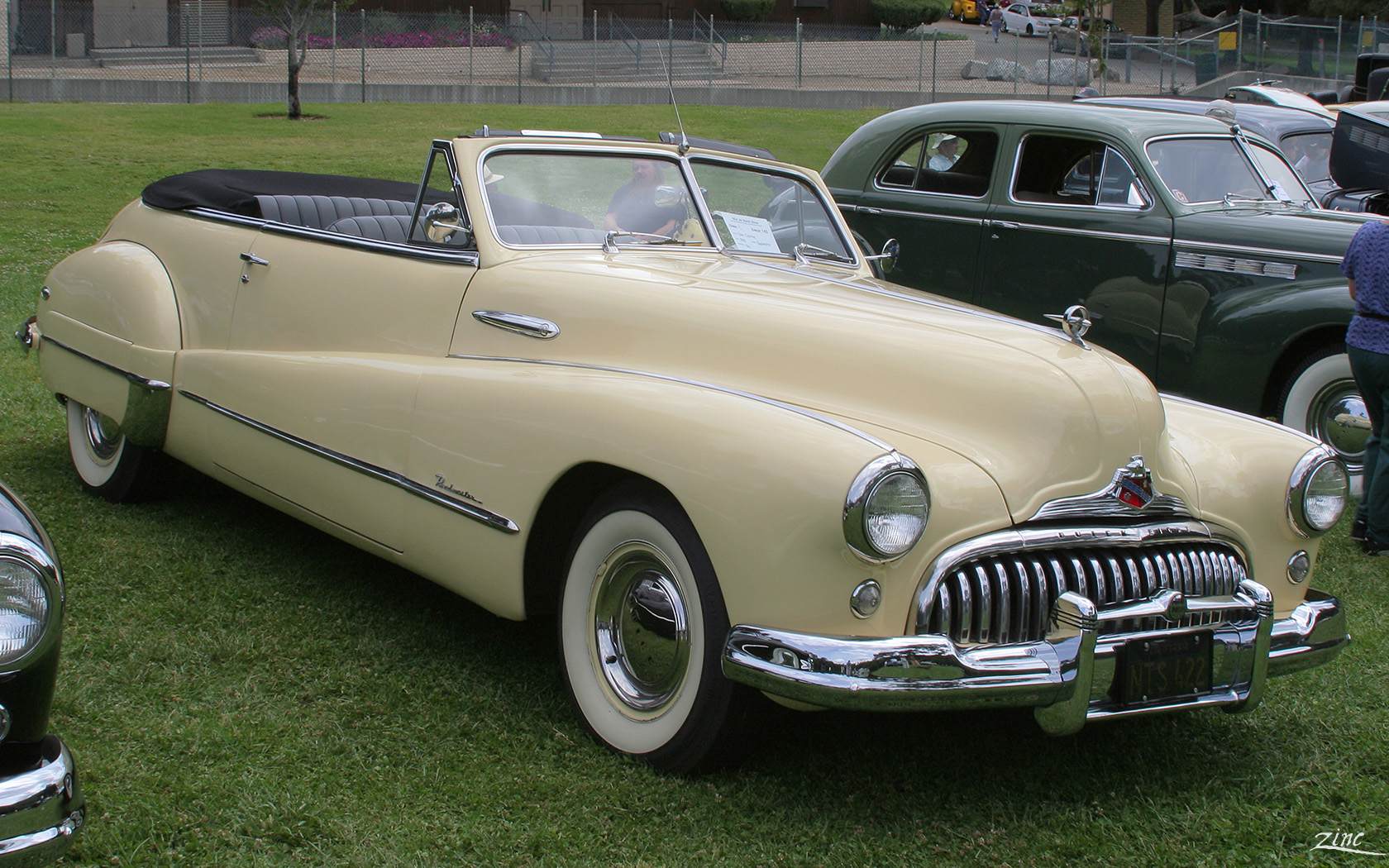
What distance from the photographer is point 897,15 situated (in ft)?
125

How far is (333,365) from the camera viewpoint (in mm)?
3943

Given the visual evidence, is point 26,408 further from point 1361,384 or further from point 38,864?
point 1361,384

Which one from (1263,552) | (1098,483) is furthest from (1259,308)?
(1098,483)

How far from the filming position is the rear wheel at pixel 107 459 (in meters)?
4.89

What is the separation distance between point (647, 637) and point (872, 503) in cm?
74

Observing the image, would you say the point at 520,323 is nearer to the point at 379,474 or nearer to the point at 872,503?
the point at 379,474

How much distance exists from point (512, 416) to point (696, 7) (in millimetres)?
33646

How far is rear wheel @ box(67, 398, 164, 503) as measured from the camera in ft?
16.1

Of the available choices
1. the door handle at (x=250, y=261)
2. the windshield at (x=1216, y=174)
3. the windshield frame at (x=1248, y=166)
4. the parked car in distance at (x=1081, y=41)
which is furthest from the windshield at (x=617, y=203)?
the parked car in distance at (x=1081, y=41)

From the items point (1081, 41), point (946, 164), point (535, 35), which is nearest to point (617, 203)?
point (946, 164)

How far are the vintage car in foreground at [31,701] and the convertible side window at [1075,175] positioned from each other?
574cm

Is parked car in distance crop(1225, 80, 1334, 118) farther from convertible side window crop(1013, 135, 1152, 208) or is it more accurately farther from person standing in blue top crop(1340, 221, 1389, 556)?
person standing in blue top crop(1340, 221, 1389, 556)

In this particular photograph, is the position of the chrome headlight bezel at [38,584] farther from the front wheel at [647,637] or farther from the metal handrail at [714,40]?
the metal handrail at [714,40]

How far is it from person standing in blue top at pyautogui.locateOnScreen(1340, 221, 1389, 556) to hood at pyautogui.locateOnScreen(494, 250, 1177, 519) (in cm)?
225
